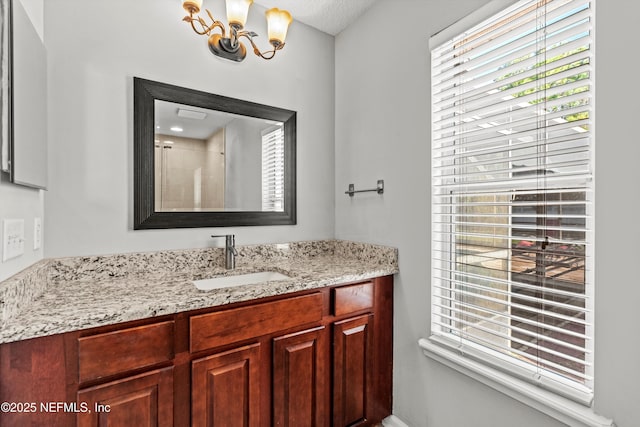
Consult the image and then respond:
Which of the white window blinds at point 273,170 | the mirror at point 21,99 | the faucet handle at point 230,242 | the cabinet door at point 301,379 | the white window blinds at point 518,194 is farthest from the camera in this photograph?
the white window blinds at point 273,170

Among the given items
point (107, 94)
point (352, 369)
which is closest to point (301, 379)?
point (352, 369)

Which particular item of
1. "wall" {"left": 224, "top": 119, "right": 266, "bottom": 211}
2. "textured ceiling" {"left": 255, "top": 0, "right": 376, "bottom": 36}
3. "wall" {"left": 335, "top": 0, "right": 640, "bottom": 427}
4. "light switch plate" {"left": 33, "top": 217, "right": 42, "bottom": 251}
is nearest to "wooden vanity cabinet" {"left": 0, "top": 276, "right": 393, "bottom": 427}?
"wall" {"left": 335, "top": 0, "right": 640, "bottom": 427}

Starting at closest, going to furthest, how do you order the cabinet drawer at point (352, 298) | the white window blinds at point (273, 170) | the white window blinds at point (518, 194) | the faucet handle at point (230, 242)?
1. the white window blinds at point (518, 194)
2. the cabinet drawer at point (352, 298)
3. the faucet handle at point (230, 242)
4. the white window blinds at point (273, 170)

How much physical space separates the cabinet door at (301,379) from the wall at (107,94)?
0.72 m

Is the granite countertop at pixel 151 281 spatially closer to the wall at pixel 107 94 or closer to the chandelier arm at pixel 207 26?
the wall at pixel 107 94

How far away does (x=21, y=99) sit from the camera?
103 cm

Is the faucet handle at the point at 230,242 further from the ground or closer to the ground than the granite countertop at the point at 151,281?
further from the ground

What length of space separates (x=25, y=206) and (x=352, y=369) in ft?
5.10

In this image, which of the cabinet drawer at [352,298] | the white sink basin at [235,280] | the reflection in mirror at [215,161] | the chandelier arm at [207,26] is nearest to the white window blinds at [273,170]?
the reflection in mirror at [215,161]

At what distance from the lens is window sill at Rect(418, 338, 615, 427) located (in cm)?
100

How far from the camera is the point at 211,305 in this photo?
116 cm

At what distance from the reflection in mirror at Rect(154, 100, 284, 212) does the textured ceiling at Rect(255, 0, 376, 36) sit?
72 centimetres

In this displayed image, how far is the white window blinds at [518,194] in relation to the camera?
1.07 metres

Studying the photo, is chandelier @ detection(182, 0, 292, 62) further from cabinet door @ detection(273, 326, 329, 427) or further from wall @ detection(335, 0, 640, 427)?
cabinet door @ detection(273, 326, 329, 427)
